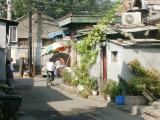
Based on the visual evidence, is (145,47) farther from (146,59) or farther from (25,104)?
(25,104)

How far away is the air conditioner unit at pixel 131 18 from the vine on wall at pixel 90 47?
1390 mm

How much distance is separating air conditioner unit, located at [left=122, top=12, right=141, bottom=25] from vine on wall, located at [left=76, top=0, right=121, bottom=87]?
1390 mm

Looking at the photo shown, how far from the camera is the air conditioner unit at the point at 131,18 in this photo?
24.3 meters

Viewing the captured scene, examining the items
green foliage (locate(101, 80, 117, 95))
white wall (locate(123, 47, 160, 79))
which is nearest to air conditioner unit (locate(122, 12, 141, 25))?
white wall (locate(123, 47, 160, 79))

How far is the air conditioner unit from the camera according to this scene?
24.3 metres

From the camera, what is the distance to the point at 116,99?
63.4 feet

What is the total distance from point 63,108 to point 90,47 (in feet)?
20.2

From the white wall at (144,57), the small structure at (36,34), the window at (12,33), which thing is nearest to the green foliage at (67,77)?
the white wall at (144,57)

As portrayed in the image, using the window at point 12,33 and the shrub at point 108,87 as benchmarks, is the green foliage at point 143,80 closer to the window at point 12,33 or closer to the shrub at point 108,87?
the shrub at point 108,87

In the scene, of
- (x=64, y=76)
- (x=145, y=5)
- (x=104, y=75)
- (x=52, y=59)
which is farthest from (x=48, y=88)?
(x=52, y=59)

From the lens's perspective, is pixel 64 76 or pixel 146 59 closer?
pixel 146 59

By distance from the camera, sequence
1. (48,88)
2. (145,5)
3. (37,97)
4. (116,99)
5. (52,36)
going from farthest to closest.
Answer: (52,36) → (48,88) → (145,5) → (37,97) → (116,99)

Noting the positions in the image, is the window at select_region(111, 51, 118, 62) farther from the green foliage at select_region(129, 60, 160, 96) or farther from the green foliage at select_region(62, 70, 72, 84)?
the green foliage at select_region(62, 70, 72, 84)

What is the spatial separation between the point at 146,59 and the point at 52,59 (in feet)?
66.1
